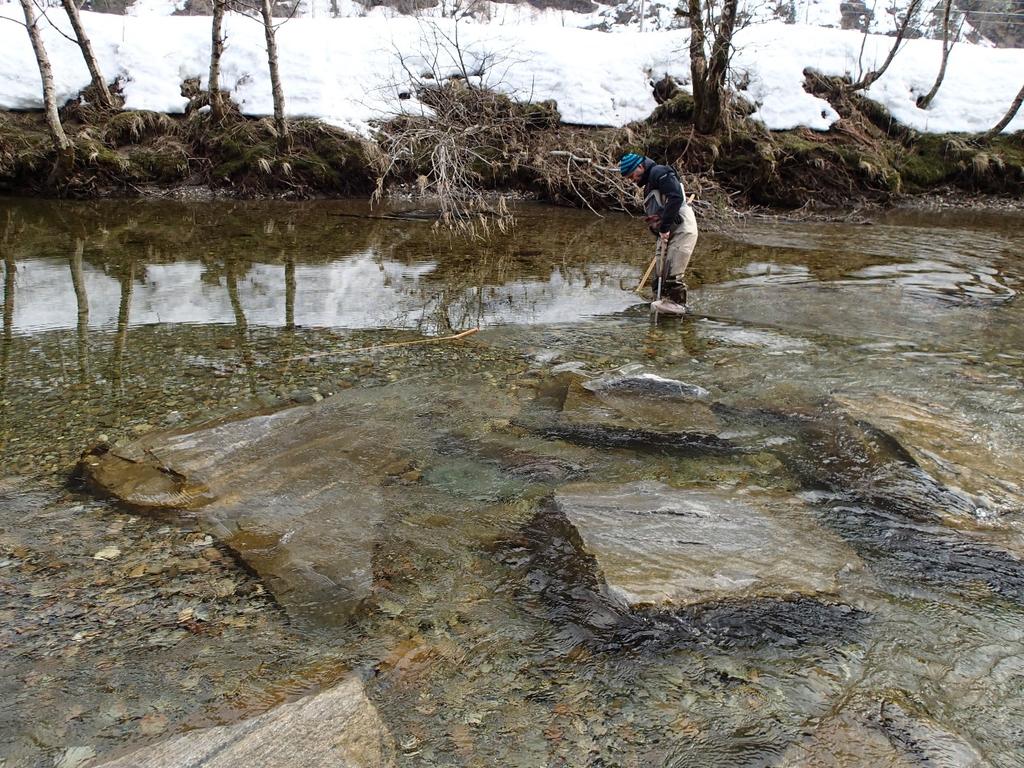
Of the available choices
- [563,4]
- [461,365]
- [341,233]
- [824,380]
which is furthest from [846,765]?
[563,4]

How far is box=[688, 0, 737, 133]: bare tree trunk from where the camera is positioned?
51.4ft

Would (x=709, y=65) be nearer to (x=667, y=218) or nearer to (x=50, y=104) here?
(x=667, y=218)

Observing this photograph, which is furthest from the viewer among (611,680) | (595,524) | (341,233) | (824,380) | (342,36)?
(342,36)

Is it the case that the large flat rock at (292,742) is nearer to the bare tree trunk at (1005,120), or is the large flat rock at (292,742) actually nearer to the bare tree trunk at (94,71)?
the bare tree trunk at (94,71)

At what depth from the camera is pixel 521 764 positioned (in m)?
2.67

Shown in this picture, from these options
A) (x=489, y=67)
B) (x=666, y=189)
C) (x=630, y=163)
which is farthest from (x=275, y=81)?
(x=666, y=189)

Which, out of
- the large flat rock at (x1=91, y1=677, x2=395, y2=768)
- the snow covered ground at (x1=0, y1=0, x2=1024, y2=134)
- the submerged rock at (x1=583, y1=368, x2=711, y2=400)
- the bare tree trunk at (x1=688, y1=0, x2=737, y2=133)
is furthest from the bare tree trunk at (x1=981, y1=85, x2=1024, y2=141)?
the large flat rock at (x1=91, y1=677, x2=395, y2=768)

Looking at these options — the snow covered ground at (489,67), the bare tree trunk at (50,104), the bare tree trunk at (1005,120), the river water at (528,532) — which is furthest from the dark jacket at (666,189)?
the bare tree trunk at (1005,120)

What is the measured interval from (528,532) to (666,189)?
5.92 metres

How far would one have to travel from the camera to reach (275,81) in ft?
56.7

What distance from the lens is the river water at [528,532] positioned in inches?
113

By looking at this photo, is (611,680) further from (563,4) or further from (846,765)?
(563,4)

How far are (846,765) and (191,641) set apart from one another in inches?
112

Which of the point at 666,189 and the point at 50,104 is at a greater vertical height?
the point at 50,104
